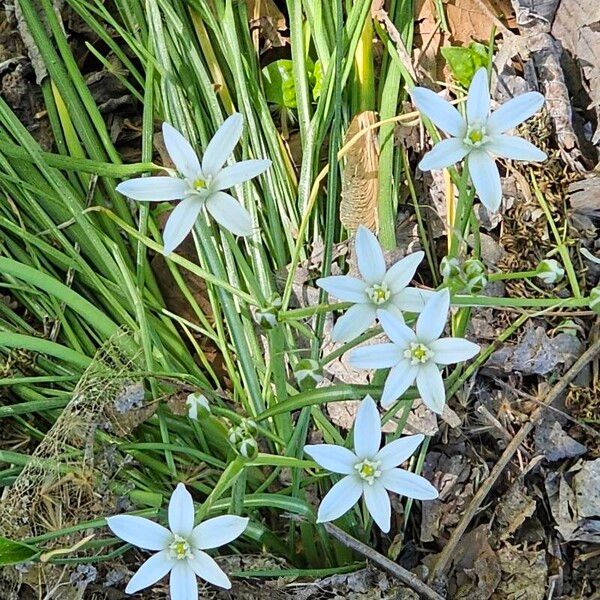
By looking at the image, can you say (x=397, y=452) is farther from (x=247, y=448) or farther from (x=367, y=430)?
(x=247, y=448)

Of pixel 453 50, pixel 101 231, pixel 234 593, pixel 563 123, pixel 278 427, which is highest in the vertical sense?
pixel 453 50

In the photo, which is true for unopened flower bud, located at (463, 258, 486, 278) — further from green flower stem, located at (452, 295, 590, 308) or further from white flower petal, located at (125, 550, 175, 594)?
white flower petal, located at (125, 550, 175, 594)

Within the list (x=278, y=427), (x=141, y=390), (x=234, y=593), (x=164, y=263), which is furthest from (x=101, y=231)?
(x=234, y=593)

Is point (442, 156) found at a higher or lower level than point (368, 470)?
higher

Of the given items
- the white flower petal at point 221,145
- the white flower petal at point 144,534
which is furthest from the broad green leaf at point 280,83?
the white flower petal at point 144,534

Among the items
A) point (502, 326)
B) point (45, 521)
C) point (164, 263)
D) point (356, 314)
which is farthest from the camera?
point (164, 263)

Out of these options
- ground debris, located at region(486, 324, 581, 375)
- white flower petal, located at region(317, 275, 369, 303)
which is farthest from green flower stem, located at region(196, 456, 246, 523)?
ground debris, located at region(486, 324, 581, 375)

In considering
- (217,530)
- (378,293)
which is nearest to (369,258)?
(378,293)

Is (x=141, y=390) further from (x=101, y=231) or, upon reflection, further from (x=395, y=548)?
(x=395, y=548)
